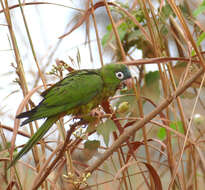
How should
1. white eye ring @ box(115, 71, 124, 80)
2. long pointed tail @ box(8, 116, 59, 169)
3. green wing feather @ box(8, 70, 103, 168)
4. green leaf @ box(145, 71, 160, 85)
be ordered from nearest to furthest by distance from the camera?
long pointed tail @ box(8, 116, 59, 169), green wing feather @ box(8, 70, 103, 168), white eye ring @ box(115, 71, 124, 80), green leaf @ box(145, 71, 160, 85)

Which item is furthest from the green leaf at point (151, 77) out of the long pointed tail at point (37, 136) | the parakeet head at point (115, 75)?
the long pointed tail at point (37, 136)

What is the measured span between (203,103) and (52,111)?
0.66 meters

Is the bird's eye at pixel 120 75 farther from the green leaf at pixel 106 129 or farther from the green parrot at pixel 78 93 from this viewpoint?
the green leaf at pixel 106 129

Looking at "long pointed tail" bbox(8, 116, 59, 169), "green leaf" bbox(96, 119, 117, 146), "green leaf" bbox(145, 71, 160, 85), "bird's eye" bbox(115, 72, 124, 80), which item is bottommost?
"green leaf" bbox(96, 119, 117, 146)

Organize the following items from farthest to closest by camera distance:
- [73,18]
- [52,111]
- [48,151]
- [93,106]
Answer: [73,18], [48,151], [93,106], [52,111]

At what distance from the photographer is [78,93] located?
0.86m

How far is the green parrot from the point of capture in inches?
31.0

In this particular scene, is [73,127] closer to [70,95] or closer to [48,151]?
[70,95]

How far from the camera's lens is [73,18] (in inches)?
49.0

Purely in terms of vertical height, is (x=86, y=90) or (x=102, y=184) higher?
(x=86, y=90)

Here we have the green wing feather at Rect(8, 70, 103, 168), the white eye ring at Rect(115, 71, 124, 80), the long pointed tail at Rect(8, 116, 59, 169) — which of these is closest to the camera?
the long pointed tail at Rect(8, 116, 59, 169)

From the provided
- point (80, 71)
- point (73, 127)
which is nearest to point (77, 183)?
point (73, 127)

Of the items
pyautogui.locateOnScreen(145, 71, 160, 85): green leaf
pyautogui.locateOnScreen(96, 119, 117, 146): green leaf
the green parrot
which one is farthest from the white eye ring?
pyautogui.locateOnScreen(145, 71, 160, 85): green leaf

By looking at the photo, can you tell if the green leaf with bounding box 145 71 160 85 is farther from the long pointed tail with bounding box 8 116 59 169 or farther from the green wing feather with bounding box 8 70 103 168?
the long pointed tail with bounding box 8 116 59 169
